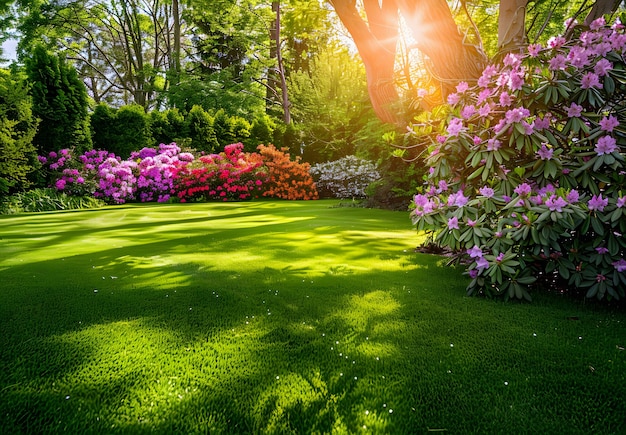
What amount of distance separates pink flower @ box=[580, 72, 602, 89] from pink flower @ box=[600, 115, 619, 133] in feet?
0.89

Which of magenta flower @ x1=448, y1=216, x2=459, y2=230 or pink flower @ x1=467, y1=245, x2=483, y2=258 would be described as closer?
pink flower @ x1=467, y1=245, x2=483, y2=258

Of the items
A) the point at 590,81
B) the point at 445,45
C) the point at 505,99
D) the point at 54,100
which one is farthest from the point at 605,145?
the point at 54,100

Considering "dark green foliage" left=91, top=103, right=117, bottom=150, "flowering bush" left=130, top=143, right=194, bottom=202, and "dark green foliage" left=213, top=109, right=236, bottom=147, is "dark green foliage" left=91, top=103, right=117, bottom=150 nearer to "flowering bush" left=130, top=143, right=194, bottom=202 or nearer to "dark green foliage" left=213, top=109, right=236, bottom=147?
"flowering bush" left=130, top=143, right=194, bottom=202

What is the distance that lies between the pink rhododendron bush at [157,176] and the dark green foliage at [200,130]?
7.74ft

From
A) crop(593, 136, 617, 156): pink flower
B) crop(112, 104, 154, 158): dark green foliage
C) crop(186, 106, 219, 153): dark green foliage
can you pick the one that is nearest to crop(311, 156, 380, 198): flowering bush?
crop(186, 106, 219, 153): dark green foliage

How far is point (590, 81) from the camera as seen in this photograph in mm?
2775

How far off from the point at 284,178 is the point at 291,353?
11.6m

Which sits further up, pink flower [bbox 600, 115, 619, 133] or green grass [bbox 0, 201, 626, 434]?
pink flower [bbox 600, 115, 619, 133]

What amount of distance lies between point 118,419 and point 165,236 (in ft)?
14.6

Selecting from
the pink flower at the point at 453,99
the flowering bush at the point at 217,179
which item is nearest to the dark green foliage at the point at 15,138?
the flowering bush at the point at 217,179

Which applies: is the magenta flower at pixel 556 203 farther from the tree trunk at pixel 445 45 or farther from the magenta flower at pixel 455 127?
the tree trunk at pixel 445 45

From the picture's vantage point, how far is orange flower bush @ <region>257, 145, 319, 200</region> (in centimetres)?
1342

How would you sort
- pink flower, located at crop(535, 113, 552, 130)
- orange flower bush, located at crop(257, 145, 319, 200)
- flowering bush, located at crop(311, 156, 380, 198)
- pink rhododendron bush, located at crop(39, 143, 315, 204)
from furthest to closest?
flowering bush, located at crop(311, 156, 380, 198) < orange flower bush, located at crop(257, 145, 319, 200) < pink rhododendron bush, located at crop(39, 143, 315, 204) < pink flower, located at crop(535, 113, 552, 130)

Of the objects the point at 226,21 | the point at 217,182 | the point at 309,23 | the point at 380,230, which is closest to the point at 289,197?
the point at 217,182
